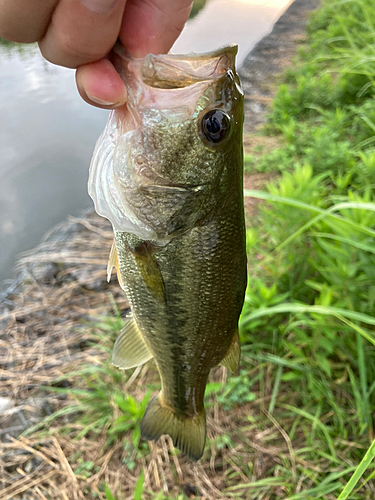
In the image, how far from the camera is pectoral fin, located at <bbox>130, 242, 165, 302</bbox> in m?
1.18

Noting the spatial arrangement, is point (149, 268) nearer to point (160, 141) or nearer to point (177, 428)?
point (160, 141)

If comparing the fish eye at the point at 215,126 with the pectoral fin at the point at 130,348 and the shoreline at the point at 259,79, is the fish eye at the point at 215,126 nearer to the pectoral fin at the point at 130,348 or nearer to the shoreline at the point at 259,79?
the pectoral fin at the point at 130,348

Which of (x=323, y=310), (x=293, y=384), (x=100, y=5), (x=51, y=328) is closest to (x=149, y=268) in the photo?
(x=100, y=5)

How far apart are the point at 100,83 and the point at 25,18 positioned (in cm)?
21

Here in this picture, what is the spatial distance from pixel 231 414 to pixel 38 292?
202 cm

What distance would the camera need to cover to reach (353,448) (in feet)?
6.30

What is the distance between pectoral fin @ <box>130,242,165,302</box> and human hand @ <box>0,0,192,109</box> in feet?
1.52

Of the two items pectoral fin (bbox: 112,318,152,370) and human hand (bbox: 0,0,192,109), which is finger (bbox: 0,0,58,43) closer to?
human hand (bbox: 0,0,192,109)

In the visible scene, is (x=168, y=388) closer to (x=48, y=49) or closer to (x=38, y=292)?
(x=48, y=49)

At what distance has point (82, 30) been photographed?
2.57ft

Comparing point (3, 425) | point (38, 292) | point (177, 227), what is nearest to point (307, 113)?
point (38, 292)

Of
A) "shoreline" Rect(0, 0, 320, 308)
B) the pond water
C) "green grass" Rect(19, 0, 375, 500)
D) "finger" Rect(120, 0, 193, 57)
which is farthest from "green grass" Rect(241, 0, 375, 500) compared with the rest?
the pond water

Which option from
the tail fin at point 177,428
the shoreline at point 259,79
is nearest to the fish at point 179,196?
the tail fin at point 177,428

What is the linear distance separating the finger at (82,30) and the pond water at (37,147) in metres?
3.18
